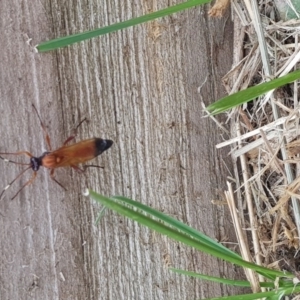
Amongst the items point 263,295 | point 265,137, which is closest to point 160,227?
point 263,295

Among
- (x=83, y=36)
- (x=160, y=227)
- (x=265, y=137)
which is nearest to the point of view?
(x=160, y=227)

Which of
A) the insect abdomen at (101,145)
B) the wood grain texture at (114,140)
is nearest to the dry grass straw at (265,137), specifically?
the wood grain texture at (114,140)

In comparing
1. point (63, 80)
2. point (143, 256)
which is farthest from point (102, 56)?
point (143, 256)

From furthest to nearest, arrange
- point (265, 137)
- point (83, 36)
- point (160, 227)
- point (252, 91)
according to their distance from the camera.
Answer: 1. point (265, 137)
2. point (252, 91)
3. point (83, 36)
4. point (160, 227)

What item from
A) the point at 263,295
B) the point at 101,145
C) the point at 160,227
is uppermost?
the point at 101,145

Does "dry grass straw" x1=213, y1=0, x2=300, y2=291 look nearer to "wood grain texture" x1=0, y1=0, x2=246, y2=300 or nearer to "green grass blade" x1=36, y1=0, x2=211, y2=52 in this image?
"wood grain texture" x1=0, y1=0, x2=246, y2=300

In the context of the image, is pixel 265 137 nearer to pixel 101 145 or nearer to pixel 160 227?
pixel 101 145

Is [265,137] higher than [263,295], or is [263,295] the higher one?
[265,137]
